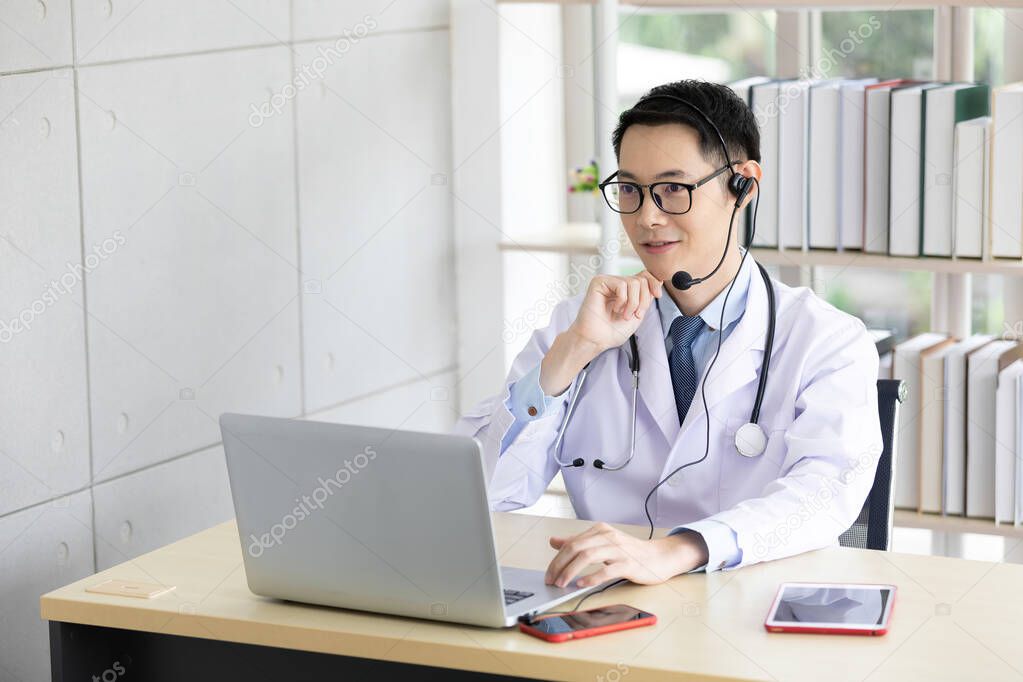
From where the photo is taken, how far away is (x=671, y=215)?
84.8 inches

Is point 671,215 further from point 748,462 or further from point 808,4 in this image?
point 808,4

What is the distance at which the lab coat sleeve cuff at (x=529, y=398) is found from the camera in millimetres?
2191

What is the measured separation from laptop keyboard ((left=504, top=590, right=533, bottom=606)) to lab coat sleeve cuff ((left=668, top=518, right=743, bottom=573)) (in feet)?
0.82

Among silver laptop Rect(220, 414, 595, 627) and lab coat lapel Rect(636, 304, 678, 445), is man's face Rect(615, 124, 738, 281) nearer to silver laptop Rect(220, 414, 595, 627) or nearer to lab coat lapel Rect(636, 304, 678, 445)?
lab coat lapel Rect(636, 304, 678, 445)

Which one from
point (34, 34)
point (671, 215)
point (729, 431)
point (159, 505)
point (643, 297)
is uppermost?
point (34, 34)

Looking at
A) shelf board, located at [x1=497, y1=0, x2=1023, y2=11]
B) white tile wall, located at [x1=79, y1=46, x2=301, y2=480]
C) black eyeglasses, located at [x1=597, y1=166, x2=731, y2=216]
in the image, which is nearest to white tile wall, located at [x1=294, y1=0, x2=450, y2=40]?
white tile wall, located at [x1=79, y1=46, x2=301, y2=480]

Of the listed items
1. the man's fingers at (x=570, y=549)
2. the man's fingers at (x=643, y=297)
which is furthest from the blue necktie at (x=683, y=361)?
the man's fingers at (x=570, y=549)

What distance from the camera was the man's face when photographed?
2146mm

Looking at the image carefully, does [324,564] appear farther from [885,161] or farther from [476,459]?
[885,161]

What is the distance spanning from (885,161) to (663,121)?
0.85 meters

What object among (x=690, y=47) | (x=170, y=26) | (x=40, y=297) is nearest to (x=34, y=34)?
(x=170, y=26)

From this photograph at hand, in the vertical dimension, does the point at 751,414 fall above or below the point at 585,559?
above

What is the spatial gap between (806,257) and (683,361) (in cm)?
87

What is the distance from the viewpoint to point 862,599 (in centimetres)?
165
